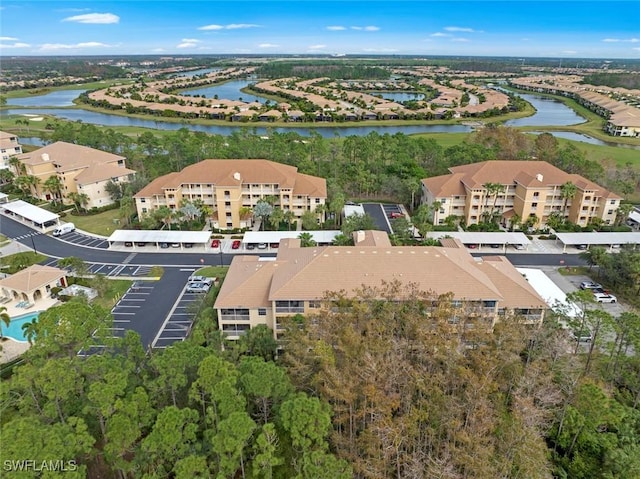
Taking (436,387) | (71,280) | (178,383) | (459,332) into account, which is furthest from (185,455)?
(71,280)

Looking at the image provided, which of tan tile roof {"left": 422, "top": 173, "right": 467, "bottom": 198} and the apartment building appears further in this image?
tan tile roof {"left": 422, "top": 173, "right": 467, "bottom": 198}

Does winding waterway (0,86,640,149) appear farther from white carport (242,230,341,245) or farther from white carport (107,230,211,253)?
white carport (107,230,211,253)

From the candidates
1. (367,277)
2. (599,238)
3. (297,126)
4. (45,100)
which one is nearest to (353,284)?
(367,277)

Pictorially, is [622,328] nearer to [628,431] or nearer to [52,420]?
[628,431]

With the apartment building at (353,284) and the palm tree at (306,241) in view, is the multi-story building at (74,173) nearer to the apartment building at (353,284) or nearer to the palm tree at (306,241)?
the palm tree at (306,241)

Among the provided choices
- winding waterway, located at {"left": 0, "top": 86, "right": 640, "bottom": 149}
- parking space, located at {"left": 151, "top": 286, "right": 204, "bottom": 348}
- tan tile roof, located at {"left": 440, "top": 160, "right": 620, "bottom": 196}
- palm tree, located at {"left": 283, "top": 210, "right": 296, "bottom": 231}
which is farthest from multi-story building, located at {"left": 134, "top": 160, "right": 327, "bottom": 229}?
winding waterway, located at {"left": 0, "top": 86, "right": 640, "bottom": 149}

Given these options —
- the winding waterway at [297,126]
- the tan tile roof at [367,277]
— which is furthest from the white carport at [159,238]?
the winding waterway at [297,126]

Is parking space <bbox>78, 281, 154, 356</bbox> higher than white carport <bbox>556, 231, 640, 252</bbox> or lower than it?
lower
